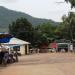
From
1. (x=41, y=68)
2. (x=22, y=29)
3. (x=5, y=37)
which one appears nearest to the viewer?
(x=41, y=68)

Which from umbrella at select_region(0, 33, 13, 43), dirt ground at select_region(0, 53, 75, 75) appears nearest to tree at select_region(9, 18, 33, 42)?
umbrella at select_region(0, 33, 13, 43)

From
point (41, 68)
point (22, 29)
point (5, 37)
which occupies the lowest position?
point (41, 68)

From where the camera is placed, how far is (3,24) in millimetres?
166625

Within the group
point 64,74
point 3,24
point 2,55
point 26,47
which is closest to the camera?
point 64,74

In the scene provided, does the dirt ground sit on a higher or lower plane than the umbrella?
lower

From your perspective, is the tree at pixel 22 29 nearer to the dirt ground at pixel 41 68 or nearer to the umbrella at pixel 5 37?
the umbrella at pixel 5 37

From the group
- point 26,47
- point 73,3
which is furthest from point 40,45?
point 73,3

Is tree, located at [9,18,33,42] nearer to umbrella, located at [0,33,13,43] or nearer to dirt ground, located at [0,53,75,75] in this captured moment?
umbrella, located at [0,33,13,43]

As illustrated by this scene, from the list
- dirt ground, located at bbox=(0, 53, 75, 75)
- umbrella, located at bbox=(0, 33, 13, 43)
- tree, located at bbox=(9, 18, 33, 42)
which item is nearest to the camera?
dirt ground, located at bbox=(0, 53, 75, 75)

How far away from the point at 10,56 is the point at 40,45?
66.7 meters

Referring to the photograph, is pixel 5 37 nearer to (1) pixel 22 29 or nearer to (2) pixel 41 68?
(2) pixel 41 68

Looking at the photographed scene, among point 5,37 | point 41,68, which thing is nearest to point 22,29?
point 5,37

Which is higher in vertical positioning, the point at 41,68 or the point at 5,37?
the point at 5,37

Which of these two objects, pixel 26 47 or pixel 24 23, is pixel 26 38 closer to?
pixel 24 23
